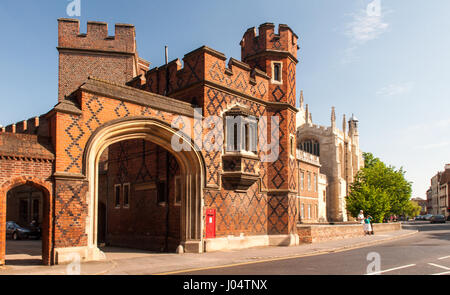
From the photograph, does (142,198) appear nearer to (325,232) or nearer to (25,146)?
(25,146)

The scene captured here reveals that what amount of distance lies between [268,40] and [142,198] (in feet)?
33.1

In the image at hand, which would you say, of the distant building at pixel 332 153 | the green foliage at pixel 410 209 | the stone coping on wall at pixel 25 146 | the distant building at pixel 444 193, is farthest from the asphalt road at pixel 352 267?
the distant building at pixel 444 193

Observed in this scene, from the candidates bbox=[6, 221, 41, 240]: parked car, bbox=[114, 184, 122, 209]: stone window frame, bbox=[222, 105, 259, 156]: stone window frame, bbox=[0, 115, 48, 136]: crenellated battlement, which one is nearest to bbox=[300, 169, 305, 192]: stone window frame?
bbox=[114, 184, 122, 209]: stone window frame

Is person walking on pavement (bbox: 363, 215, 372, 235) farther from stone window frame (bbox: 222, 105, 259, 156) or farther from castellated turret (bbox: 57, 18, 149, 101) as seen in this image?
castellated turret (bbox: 57, 18, 149, 101)

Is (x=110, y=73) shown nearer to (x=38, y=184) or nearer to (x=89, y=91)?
(x=89, y=91)

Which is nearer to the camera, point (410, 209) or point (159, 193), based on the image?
point (159, 193)

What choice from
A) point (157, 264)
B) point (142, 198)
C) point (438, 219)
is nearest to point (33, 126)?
point (142, 198)

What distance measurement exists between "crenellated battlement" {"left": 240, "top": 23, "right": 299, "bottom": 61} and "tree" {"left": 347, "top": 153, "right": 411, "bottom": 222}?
82.5ft

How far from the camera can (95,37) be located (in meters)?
25.8

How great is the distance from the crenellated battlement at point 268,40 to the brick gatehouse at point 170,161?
5 cm

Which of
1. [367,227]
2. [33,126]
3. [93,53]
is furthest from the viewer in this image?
[367,227]

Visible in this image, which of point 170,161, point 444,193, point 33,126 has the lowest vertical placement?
point 444,193
